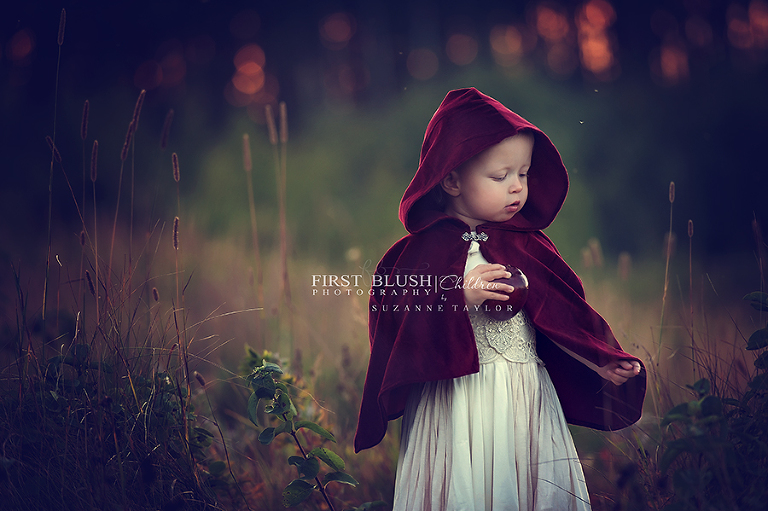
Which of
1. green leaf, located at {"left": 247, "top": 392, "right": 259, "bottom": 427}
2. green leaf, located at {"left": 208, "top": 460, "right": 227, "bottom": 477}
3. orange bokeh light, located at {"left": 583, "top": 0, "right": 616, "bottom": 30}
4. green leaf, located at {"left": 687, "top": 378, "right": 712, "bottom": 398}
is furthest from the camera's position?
orange bokeh light, located at {"left": 583, "top": 0, "right": 616, "bottom": 30}

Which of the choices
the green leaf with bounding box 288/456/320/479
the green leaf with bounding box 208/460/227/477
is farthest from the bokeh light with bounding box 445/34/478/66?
the green leaf with bounding box 208/460/227/477

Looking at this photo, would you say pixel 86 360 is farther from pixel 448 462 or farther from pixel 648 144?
pixel 648 144

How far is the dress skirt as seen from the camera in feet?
5.73

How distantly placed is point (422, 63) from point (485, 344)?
5.20 ft

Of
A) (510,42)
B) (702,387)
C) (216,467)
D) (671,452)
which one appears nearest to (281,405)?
(216,467)

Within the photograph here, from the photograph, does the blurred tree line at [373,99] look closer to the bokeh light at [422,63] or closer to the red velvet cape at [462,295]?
the bokeh light at [422,63]

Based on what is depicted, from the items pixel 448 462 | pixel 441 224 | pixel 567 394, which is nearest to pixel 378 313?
pixel 441 224

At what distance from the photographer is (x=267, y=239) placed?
3.21 m

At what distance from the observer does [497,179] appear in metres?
1.84

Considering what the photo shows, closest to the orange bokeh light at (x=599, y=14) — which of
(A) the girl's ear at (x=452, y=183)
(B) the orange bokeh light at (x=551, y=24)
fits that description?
(B) the orange bokeh light at (x=551, y=24)

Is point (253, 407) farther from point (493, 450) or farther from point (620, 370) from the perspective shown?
point (620, 370)

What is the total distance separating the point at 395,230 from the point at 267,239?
0.70 metres

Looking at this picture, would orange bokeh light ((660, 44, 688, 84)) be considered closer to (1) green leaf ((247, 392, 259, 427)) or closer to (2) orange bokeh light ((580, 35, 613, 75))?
(2) orange bokeh light ((580, 35, 613, 75))

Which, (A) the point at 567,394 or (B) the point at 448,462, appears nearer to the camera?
(B) the point at 448,462
